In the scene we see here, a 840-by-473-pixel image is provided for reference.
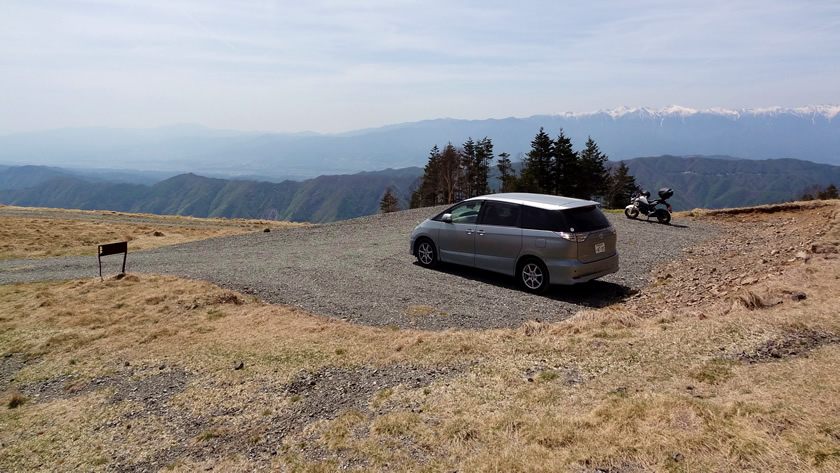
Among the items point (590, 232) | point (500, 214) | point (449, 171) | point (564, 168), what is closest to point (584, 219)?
point (590, 232)

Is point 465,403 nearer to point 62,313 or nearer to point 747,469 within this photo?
point 747,469

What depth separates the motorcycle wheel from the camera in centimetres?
1867

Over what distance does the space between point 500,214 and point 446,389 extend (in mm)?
5727

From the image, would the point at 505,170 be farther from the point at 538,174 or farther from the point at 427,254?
the point at 427,254

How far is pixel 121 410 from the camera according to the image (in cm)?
555

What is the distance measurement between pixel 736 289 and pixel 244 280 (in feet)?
33.9

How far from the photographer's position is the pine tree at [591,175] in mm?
51944

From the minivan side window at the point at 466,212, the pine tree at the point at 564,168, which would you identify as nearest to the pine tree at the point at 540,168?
the pine tree at the point at 564,168

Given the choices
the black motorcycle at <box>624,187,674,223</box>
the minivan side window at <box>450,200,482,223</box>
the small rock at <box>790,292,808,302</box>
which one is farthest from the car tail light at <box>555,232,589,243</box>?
the black motorcycle at <box>624,187,674,223</box>

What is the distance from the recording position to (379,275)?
1114 centimetres

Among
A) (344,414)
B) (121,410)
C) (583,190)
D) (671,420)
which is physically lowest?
(121,410)

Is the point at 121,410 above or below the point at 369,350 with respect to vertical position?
below

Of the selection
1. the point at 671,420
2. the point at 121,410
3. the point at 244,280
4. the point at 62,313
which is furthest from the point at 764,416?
the point at 62,313

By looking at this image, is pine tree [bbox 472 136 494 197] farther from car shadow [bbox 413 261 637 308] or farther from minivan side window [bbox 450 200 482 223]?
car shadow [bbox 413 261 637 308]
